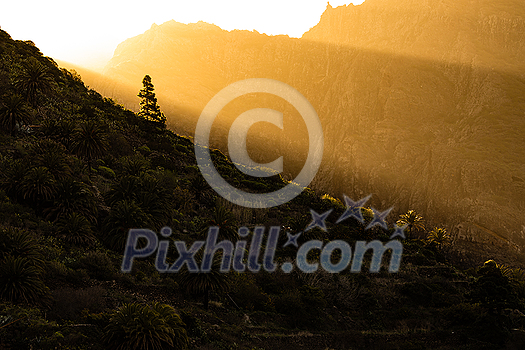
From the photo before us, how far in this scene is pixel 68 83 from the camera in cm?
8125

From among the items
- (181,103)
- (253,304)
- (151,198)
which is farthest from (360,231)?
(181,103)

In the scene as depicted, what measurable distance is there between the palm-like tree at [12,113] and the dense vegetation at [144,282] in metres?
0.15

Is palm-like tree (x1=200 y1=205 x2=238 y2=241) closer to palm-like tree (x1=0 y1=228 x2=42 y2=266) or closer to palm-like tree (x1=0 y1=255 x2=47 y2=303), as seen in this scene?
palm-like tree (x1=0 y1=228 x2=42 y2=266)

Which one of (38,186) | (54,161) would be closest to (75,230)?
(38,186)

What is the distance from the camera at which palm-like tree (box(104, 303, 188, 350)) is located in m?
18.5

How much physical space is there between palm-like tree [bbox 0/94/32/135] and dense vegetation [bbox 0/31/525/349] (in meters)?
0.15

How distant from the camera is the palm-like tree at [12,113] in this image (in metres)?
42.1

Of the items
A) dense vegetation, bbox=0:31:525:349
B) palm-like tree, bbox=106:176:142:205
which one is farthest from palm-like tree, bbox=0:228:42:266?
palm-like tree, bbox=106:176:142:205

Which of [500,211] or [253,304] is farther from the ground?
[500,211]

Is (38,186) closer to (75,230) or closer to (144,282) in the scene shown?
(75,230)

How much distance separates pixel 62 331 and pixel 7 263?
5859 mm

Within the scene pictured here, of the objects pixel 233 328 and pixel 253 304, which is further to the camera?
pixel 253 304

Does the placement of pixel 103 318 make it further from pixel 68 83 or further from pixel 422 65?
pixel 422 65

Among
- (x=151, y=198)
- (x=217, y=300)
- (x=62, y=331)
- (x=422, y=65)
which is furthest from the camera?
(x=422, y=65)
